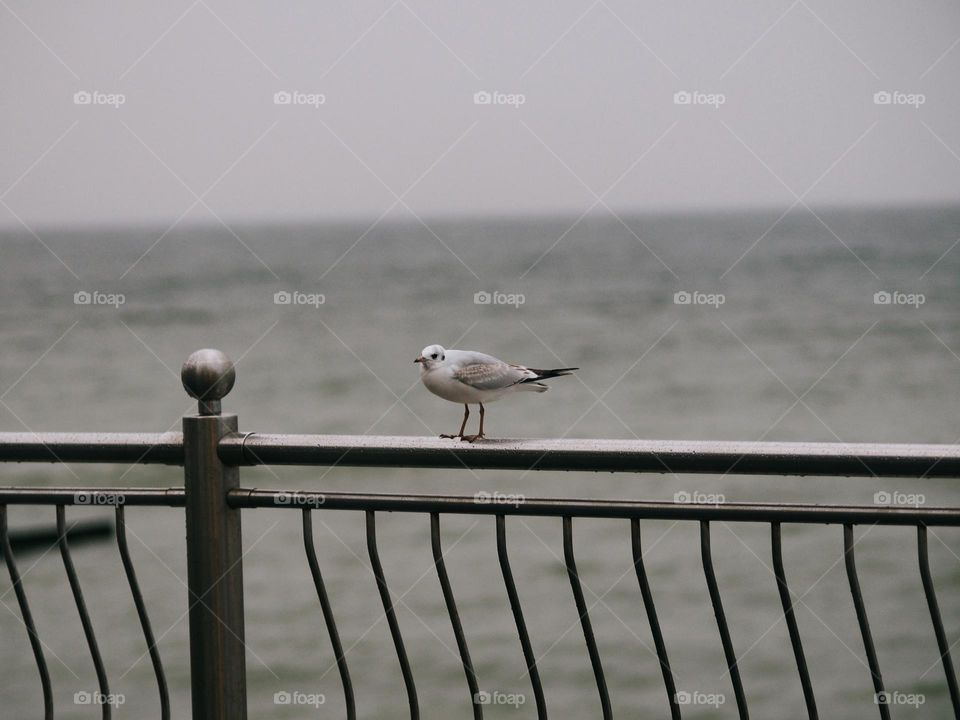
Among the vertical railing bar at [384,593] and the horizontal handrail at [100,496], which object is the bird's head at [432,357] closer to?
the vertical railing bar at [384,593]

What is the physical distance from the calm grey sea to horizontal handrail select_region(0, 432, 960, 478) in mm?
2459

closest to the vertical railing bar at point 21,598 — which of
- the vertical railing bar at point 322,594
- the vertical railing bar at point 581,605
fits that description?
the vertical railing bar at point 322,594

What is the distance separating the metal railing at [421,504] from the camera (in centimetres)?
223

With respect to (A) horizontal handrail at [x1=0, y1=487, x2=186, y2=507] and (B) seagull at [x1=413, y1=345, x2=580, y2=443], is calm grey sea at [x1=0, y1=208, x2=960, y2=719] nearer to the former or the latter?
(B) seagull at [x1=413, y1=345, x2=580, y2=443]

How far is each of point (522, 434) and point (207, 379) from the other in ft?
65.8

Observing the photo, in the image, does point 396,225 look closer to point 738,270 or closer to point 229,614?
point 738,270

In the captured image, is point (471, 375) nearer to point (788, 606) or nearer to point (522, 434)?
point (788, 606)

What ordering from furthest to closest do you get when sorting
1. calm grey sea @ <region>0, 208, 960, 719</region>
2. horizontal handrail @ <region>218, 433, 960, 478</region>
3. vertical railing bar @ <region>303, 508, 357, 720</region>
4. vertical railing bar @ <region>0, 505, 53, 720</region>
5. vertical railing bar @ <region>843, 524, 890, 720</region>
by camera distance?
calm grey sea @ <region>0, 208, 960, 719</region>, vertical railing bar @ <region>0, 505, 53, 720</region>, vertical railing bar @ <region>303, 508, 357, 720</region>, vertical railing bar @ <region>843, 524, 890, 720</region>, horizontal handrail @ <region>218, 433, 960, 478</region>

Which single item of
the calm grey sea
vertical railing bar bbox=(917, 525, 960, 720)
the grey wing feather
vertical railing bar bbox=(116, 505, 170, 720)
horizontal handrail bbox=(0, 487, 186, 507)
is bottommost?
vertical railing bar bbox=(917, 525, 960, 720)

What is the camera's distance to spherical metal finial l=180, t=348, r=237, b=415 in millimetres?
2592

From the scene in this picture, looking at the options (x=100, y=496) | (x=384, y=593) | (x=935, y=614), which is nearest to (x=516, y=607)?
(x=384, y=593)

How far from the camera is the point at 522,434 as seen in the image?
22531 millimetres

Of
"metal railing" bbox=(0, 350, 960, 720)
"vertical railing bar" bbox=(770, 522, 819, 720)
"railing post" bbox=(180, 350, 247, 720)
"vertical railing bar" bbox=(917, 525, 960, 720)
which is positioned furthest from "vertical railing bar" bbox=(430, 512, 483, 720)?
"vertical railing bar" bbox=(917, 525, 960, 720)

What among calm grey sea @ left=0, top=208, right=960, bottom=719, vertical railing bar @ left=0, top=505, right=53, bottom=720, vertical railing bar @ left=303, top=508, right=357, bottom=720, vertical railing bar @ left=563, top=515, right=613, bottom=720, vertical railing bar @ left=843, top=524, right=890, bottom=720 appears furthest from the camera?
calm grey sea @ left=0, top=208, right=960, bottom=719
